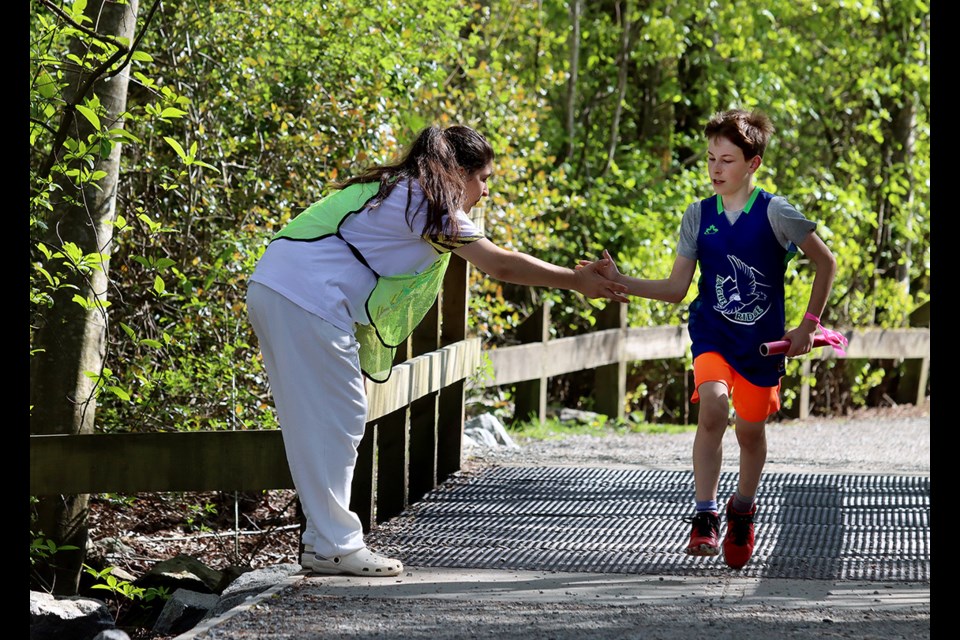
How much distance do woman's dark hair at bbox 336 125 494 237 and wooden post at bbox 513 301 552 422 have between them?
6164 millimetres

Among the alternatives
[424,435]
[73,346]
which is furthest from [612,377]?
[73,346]

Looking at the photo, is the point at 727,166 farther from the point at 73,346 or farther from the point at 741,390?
the point at 73,346

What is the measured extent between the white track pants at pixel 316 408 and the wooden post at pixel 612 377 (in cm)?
748

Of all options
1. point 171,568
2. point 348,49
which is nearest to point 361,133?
point 348,49

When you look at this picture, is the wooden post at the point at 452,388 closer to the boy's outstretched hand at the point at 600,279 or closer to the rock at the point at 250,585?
the boy's outstretched hand at the point at 600,279

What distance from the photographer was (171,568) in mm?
5723

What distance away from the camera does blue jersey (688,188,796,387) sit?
184 inches

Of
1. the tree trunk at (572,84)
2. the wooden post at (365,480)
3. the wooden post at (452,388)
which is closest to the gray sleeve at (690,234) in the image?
the wooden post at (365,480)

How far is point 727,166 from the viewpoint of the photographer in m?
4.76

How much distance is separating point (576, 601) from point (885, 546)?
175cm

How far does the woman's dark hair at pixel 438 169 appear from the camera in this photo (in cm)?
427

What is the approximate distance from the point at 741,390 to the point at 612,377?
7061mm

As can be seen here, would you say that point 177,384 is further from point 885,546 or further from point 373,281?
point 885,546

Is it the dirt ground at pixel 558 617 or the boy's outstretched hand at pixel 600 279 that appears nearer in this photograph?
the dirt ground at pixel 558 617
